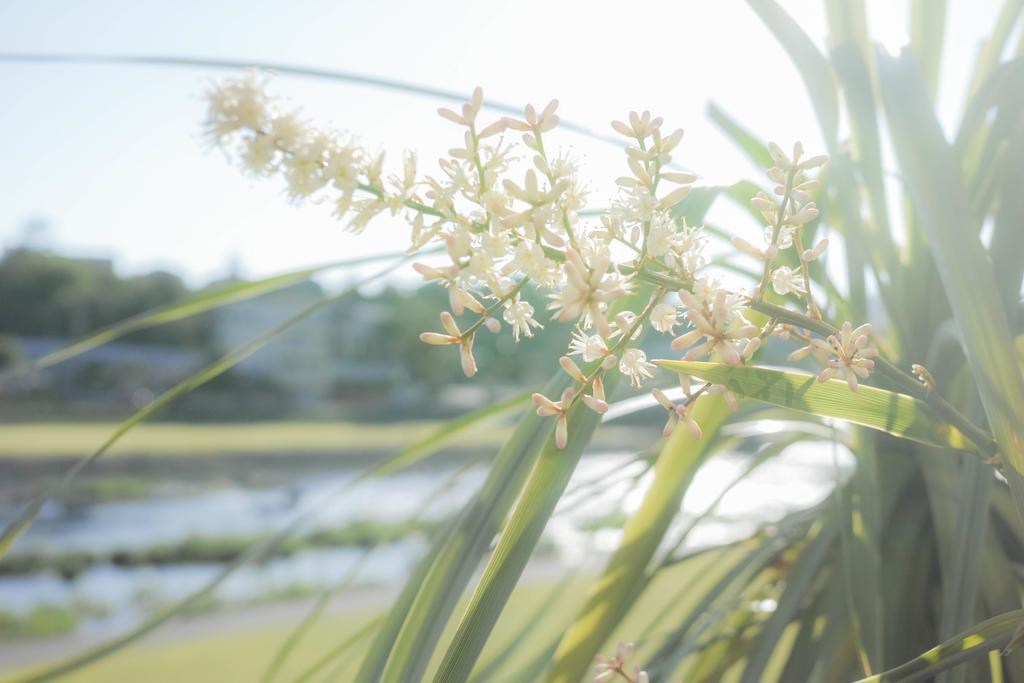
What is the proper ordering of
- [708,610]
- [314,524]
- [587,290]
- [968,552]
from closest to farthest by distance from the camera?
[587,290]
[968,552]
[708,610]
[314,524]

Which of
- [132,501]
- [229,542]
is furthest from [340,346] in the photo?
[229,542]

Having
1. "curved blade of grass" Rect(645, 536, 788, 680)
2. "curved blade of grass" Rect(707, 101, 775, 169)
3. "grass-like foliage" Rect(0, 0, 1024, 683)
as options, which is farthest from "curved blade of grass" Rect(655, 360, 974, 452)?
A: "curved blade of grass" Rect(707, 101, 775, 169)

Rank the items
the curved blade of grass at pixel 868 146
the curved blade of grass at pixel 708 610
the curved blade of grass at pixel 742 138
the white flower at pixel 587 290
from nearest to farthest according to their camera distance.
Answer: the white flower at pixel 587 290, the curved blade of grass at pixel 868 146, the curved blade of grass at pixel 708 610, the curved blade of grass at pixel 742 138

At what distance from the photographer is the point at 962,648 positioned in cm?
31

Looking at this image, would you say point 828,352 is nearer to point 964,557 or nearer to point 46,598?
point 964,557

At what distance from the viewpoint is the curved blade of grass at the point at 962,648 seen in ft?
0.97

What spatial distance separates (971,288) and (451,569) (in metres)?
0.22

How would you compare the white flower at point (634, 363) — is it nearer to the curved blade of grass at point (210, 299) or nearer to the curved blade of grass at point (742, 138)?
the curved blade of grass at point (210, 299)

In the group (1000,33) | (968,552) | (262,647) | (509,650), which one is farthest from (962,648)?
(262,647)

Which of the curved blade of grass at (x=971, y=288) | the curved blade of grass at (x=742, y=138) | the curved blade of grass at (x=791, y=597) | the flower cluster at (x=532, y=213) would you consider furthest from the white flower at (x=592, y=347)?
the curved blade of grass at (x=742, y=138)

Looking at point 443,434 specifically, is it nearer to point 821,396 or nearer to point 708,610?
point 708,610

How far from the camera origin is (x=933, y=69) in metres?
0.56

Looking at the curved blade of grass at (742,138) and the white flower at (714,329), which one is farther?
the curved blade of grass at (742,138)

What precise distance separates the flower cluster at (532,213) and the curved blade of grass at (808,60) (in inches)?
5.0
